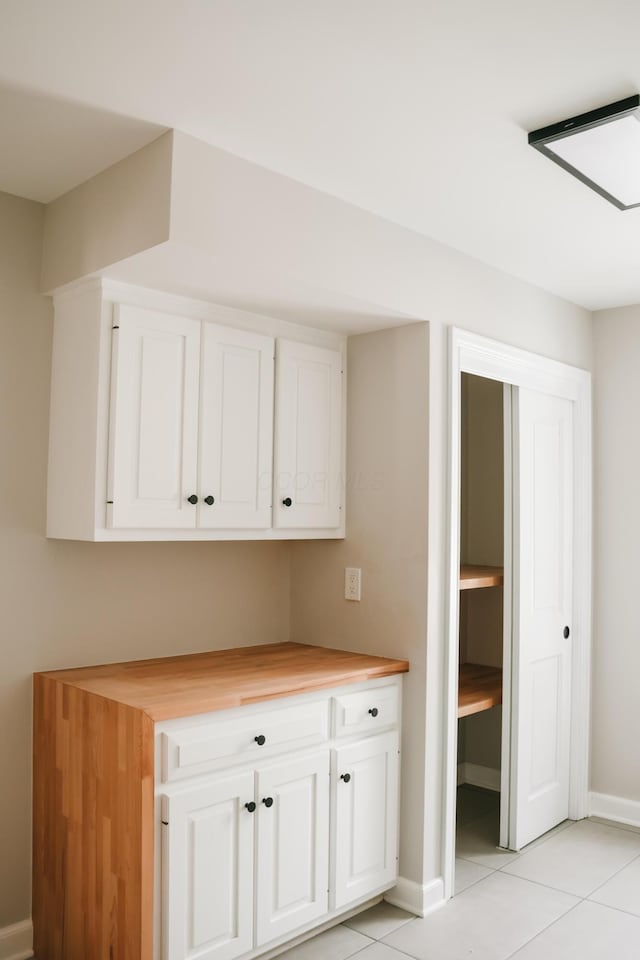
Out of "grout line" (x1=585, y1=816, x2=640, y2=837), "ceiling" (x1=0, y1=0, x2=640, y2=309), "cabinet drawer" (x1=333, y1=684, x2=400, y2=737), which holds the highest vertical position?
"ceiling" (x1=0, y1=0, x2=640, y2=309)

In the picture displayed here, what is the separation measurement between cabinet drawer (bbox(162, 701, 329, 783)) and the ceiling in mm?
1705

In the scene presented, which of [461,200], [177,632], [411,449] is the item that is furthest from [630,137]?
[177,632]

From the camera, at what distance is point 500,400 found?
4398mm

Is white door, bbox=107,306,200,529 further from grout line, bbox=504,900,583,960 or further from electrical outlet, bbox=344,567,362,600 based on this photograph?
grout line, bbox=504,900,583,960

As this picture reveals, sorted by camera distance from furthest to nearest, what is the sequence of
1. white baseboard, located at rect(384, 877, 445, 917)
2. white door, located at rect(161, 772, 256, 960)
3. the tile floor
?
white baseboard, located at rect(384, 877, 445, 917) < the tile floor < white door, located at rect(161, 772, 256, 960)

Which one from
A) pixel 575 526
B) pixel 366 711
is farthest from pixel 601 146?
pixel 575 526

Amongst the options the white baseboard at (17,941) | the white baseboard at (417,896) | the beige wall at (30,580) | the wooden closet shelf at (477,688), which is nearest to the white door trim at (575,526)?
the white baseboard at (417,896)

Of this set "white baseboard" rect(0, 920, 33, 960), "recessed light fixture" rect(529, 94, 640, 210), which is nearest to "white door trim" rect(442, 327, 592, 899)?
"recessed light fixture" rect(529, 94, 640, 210)

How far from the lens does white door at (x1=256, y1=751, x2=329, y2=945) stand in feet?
8.20

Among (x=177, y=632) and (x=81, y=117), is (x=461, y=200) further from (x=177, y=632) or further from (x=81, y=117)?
(x=177, y=632)

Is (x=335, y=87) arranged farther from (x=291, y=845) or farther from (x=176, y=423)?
(x=291, y=845)

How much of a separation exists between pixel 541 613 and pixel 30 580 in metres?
2.28

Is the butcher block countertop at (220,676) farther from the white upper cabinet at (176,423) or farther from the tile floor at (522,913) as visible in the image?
the tile floor at (522,913)

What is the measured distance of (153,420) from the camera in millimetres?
2607
